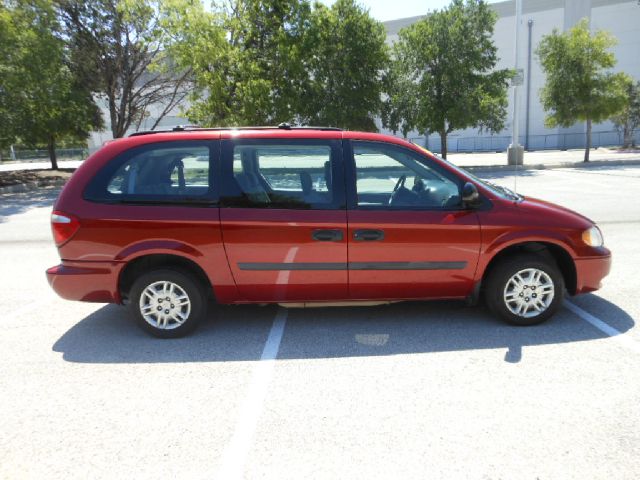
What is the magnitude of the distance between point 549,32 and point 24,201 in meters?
45.6

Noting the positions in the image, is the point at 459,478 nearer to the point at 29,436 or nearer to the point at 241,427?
the point at 241,427

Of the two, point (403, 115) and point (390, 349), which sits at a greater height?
point (403, 115)

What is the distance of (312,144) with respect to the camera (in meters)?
4.08

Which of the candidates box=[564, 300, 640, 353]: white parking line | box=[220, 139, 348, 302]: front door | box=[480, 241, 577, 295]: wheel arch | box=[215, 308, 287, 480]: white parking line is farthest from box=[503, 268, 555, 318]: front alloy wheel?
box=[215, 308, 287, 480]: white parking line

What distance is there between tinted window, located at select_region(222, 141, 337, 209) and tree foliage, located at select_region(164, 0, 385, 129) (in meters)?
16.0

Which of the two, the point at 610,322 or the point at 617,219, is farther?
the point at 617,219

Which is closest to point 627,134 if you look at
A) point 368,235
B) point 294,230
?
point 368,235

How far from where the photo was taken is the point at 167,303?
13.4 ft

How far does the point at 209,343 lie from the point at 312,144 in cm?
190

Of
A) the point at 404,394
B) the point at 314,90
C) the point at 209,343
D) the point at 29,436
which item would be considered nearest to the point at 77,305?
the point at 209,343

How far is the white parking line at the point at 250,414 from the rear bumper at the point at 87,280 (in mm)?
1412

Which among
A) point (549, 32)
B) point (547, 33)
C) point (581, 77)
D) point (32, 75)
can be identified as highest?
point (549, 32)

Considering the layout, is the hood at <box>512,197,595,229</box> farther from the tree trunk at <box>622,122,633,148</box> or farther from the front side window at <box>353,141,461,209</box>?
the tree trunk at <box>622,122,633,148</box>

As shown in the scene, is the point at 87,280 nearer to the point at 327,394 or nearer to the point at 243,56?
the point at 327,394
